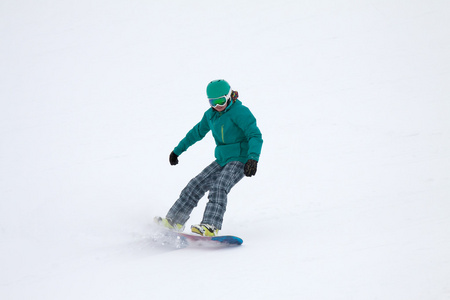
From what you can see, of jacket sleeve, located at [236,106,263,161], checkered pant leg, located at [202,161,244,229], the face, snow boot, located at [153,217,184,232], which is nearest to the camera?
checkered pant leg, located at [202,161,244,229]

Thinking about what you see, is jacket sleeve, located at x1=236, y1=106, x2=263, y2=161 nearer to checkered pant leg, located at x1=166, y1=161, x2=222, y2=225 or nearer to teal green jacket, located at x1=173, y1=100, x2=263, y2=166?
teal green jacket, located at x1=173, y1=100, x2=263, y2=166

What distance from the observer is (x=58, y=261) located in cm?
415

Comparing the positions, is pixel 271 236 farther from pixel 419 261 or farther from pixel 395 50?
pixel 395 50

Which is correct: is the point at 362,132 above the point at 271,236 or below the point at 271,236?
above

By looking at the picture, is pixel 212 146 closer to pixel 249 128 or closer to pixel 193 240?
pixel 249 128

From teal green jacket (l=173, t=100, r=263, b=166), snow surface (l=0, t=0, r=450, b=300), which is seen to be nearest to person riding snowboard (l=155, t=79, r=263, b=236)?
teal green jacket (l=173, t=100, r=263, b=166)

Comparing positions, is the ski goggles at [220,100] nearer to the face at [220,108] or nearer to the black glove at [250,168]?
the face at [220,108]

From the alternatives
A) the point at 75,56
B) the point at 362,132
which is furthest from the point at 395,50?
the point at 75,56

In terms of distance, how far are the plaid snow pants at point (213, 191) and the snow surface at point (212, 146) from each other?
39cm

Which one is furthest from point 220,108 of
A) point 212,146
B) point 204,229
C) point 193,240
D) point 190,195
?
point 212,146

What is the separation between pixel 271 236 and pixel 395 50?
45.0ft

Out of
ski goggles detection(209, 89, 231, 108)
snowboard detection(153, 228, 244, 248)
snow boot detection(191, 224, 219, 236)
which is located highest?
ski goggles detection(209, 89, 231, 108)

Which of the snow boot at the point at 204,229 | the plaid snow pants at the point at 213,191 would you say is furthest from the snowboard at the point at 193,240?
the plaid snow pants at the point at 213,191

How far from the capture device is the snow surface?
336 centimetres
